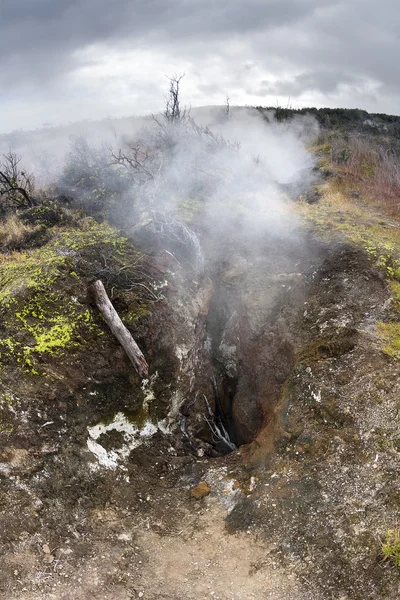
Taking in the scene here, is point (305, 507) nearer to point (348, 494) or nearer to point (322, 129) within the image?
point (348, 494)

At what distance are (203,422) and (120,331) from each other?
178 cm

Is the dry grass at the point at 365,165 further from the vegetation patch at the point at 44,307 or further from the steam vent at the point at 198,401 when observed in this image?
the vegetation patch at the point at 44,307

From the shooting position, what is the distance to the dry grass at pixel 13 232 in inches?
360

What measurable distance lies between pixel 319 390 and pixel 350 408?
43 cm

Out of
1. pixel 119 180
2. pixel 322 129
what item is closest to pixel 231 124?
pixel 322 129

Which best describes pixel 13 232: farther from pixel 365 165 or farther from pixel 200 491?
pixel 365 165

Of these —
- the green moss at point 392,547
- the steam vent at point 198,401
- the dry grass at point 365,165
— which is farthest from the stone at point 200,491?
the dry grass at point 365,165

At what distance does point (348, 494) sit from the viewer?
417cm

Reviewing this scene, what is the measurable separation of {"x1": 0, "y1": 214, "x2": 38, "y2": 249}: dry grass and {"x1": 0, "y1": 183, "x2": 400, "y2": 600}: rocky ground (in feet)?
4.73

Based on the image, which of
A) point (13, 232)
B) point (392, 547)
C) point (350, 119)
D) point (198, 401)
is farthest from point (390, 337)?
point (350, 119)

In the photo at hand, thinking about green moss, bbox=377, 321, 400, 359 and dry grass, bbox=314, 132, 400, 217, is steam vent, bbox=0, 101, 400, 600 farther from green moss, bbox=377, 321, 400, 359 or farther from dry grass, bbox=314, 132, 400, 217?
dry grass, bbox=314, 132, 400, 217

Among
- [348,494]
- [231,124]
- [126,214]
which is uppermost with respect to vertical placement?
[231,124]

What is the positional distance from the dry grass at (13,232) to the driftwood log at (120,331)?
398 centimetres

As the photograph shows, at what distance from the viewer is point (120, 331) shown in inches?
230
